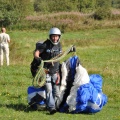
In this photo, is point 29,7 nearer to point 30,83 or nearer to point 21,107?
point 30,83

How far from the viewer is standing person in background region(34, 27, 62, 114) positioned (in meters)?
9.31

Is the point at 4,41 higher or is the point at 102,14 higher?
the point at 4,41

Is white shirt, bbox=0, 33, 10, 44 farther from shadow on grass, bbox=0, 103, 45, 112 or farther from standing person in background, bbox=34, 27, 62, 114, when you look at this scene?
standing person in background, bbox=34, 27, 62, 114

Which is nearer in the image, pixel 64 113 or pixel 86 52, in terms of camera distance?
pixel 64 113

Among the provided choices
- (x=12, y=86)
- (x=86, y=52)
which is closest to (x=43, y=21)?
(x=86, y=52)

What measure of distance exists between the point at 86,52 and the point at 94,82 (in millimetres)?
15582

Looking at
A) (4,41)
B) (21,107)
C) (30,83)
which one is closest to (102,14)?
(4,41)

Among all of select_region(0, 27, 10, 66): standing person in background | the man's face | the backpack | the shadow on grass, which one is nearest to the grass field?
the shadow on grass

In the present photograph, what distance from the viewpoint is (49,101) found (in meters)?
9.31

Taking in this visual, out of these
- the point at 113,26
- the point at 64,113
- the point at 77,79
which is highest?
the point at 77,79

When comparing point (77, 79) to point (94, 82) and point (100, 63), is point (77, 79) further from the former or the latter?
point (100, 63)

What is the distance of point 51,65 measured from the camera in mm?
9500

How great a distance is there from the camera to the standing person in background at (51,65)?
9.31 m

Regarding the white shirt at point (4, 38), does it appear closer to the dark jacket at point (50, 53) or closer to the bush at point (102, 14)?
the dark jacket at point (50, 53)
